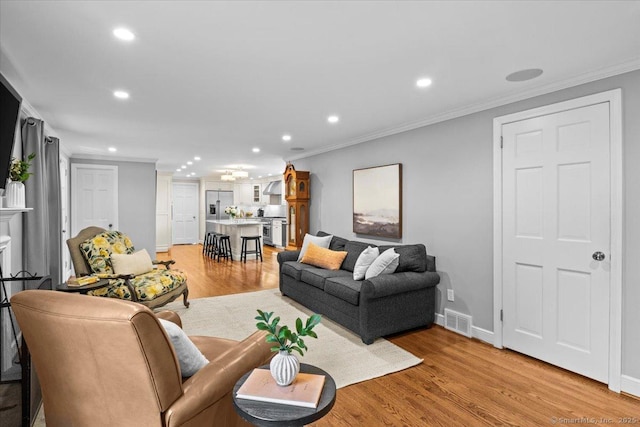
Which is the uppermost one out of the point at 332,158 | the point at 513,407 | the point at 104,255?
the point at 332,158

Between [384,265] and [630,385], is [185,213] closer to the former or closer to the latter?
[384,265]

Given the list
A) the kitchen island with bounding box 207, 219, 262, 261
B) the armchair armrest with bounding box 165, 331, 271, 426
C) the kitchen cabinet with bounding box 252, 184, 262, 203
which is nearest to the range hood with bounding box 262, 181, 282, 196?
the kitchen cabinet with bounding box 252, 184, 262, 203

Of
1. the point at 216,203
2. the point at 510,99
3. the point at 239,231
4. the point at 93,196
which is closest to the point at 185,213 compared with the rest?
the point at 216,203

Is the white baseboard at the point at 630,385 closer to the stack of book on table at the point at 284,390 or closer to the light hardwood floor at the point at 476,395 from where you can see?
the light hardwood floor at the point at 476,395

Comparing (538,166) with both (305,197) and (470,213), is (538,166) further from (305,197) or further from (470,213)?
(305,197)

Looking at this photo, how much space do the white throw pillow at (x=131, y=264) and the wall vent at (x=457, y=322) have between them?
371cm

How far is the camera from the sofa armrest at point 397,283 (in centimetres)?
340

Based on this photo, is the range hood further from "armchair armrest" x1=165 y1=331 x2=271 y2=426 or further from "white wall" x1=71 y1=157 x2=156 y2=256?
"armchair armrest" x1=165 y1=331 x2=271 y2=426

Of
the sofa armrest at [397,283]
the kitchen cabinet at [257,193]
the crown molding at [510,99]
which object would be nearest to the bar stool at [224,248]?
the kitchen cabinet at [257,193]

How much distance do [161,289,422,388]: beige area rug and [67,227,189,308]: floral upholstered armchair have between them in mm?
459

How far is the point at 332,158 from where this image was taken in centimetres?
603

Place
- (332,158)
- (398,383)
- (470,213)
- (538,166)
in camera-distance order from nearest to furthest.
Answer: (398,383) < (538,166) < (470,213) < (332,158)

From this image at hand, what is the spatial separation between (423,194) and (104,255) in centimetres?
392

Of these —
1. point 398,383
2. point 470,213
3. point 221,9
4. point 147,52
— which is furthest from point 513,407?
point 147,52
